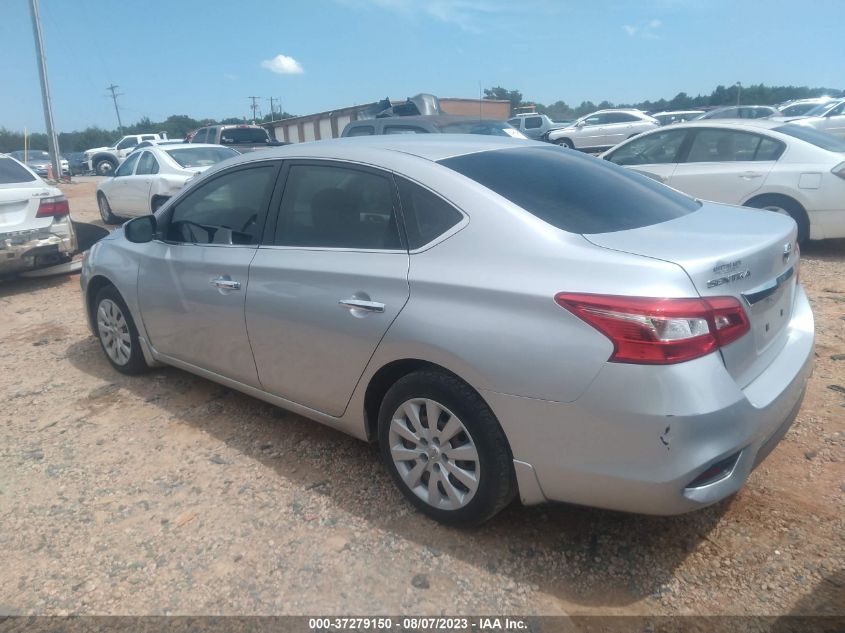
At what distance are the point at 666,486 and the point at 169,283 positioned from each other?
304 cm

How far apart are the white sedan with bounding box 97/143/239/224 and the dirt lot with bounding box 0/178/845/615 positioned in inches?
266

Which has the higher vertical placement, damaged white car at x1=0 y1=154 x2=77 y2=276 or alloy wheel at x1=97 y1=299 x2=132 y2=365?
damaged white car at x1=0 y1=154 x2=77 y2=276

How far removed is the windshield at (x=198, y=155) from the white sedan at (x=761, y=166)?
21.4 ft

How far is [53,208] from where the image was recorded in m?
7.36

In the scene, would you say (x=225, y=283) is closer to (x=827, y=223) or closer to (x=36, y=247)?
(x=36, y=247)

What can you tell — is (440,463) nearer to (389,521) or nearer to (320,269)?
(389,521)

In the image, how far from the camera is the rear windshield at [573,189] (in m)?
2.66

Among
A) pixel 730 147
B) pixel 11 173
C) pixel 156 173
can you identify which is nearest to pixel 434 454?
pixel 730 147

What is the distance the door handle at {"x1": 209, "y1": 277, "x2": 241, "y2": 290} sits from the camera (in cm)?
346

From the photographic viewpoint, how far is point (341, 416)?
10.3 feet

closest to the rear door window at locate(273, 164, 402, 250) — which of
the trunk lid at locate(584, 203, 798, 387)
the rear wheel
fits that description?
the trunk lid at locate(584, 203, 798, 387)

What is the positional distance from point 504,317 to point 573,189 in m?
0.86

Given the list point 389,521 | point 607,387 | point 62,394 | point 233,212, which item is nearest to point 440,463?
point 389,521

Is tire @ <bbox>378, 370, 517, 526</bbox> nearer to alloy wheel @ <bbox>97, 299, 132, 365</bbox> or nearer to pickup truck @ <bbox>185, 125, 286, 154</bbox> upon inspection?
alloy wheel @ <bbox>97, 299, 132, 365</bbox>
